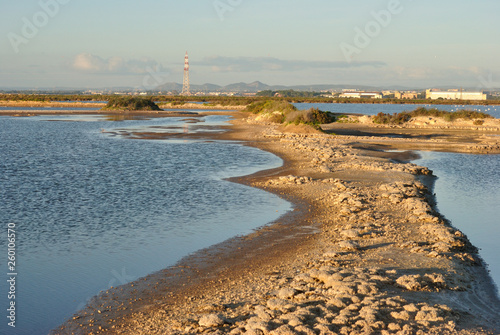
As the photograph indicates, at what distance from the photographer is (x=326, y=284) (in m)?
9.86

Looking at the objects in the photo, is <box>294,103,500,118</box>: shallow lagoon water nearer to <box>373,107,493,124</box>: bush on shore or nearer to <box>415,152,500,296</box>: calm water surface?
<box>373,107,493,124</box>: bush on shore

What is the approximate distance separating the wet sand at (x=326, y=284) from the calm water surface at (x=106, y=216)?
30.0 inches

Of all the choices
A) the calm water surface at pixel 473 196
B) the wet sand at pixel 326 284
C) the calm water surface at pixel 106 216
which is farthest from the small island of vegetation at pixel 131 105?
the wet sand at pixel 326 284

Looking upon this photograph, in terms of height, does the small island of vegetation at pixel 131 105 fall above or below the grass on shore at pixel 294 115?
below

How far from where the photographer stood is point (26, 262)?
1184cm

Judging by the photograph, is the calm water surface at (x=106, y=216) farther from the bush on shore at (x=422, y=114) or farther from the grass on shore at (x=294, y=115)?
the bush on shore at (x=422, y=114)

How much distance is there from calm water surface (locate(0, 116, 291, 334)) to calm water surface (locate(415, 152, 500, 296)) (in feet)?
20.3

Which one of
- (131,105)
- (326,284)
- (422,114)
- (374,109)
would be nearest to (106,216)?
(326,284)

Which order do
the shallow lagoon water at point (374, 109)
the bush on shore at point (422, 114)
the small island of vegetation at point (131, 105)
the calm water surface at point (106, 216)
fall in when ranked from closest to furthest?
1. the calm water surface at point (106, 216)
2. the bush on shore at point (422, 114)
3. the shallow lagoon water at point (374, 109)
4. the small island of vegetation at point (131, 105)

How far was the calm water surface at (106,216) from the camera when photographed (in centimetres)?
1054

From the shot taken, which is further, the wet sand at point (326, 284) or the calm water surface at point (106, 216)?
the calm water surface at point (106, 216)

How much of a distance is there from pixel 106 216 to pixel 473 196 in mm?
15019

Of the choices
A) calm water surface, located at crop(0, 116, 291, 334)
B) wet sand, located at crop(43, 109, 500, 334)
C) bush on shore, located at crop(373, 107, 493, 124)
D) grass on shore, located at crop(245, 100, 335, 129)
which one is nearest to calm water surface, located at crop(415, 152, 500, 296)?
wet sand, located at crop(43, 109, 500, 334)

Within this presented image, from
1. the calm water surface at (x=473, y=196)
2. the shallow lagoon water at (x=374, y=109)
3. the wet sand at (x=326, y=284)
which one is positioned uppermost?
the wet sand at (x=326, y=284)
